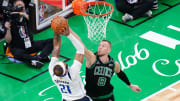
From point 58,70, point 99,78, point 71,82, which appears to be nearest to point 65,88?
point 71,82

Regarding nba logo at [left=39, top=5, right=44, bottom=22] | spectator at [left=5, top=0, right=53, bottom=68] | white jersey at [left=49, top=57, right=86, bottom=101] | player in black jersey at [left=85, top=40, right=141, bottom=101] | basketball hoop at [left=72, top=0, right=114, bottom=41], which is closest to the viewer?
white jersey at [left=49, top=57, right=86, bottom=101]

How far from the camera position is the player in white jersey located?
7363 millimetres

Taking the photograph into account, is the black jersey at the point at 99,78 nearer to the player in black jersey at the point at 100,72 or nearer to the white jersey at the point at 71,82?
the player in black jersey at the point at 100,72

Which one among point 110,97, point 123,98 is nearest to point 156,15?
point 123,98

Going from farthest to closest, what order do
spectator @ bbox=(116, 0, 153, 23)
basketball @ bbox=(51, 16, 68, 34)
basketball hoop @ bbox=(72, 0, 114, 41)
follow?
spectator @ bbox=(116, 0, 153, 23) → basketball hoop @ bbox=(72, 0, 114, 41) → basketball @ bbox=(51, 16, 68, 34)

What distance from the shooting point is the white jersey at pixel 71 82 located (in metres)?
7.54

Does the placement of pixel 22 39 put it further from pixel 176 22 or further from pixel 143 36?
pixel 176 22

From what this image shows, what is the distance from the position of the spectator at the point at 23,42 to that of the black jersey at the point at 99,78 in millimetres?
3205

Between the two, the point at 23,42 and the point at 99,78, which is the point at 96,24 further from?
the point at 99,78

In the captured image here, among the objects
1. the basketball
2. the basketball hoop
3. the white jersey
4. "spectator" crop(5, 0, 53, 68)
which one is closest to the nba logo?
the basketball hoop

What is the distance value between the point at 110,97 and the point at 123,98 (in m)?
1.97

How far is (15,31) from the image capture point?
11.0 metres

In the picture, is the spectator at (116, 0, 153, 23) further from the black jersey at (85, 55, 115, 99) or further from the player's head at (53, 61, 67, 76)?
the player's head at (53, 61, 67, 76)

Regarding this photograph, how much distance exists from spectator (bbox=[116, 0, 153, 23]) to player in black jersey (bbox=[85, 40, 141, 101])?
5.35m
